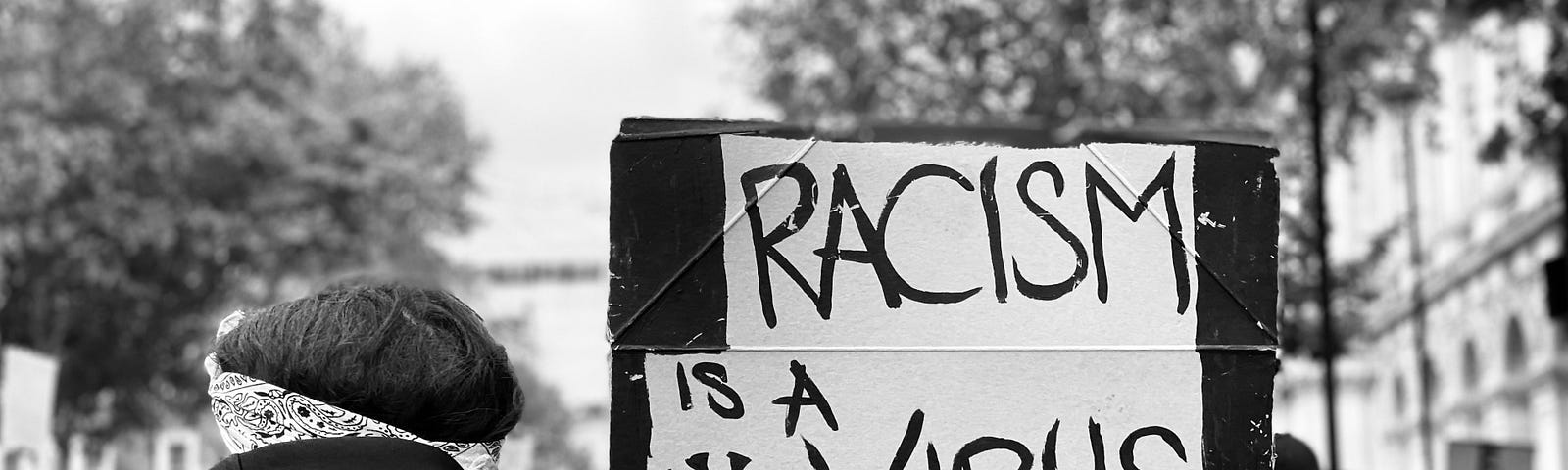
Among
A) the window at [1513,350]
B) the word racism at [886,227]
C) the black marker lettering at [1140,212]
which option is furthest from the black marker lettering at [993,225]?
the window at [1513,350]

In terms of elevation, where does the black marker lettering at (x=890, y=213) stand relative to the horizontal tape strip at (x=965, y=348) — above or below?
above

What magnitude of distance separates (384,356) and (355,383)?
0.05 metres

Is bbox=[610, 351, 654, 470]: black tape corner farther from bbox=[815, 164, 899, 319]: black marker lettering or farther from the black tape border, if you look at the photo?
the black tape border

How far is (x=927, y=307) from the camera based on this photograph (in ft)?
9.34

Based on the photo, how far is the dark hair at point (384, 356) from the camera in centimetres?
231

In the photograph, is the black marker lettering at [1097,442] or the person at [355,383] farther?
the black marker lettering at [1097,442]

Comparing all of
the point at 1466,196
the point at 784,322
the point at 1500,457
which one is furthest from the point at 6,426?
the point at 1466,196

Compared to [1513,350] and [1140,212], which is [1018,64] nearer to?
[1513,350]

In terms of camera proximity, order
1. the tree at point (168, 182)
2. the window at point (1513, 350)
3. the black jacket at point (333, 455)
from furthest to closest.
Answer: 1. the window at point (1513, 350)
2. the tree at point (168, 182)
3. the black jacket at point (333, 455)

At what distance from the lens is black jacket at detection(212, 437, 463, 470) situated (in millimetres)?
2260

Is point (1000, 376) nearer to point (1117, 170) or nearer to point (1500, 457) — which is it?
point (1117, 170)

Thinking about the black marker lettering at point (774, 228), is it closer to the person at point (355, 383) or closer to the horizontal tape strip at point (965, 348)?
the horizontal tape strip at point (965, 348)

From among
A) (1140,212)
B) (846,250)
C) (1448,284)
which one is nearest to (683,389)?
(846,250)

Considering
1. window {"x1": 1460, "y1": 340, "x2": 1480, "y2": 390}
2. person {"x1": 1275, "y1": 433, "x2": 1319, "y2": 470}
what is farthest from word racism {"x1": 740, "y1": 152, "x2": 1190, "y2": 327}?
window {"x1": 1460, "y1": 340, "x2": 1480, "y2": 390}
